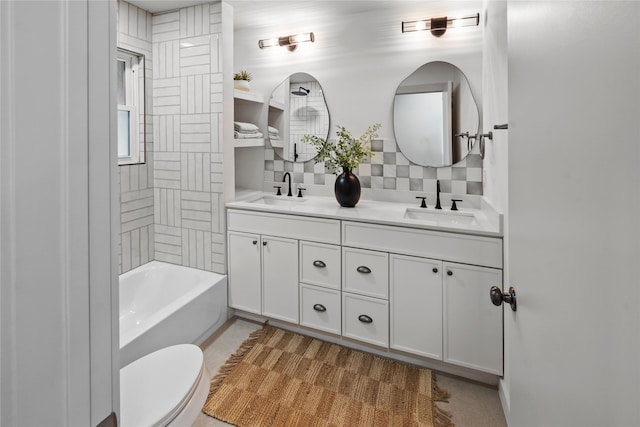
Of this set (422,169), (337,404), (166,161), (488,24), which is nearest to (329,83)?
(422,169)

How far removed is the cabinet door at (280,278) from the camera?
2.50 meters

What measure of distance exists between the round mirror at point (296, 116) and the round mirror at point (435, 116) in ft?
2.15

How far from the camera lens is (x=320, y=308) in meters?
2.43

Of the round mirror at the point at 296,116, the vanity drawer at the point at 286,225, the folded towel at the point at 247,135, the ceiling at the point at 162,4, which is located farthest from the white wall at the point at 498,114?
the ceiling at the point at 162,4

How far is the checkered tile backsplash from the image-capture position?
2.56 metres

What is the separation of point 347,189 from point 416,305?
0.93 metres

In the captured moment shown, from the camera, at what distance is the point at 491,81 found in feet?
6.93

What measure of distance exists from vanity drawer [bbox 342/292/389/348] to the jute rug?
0.54 ft
